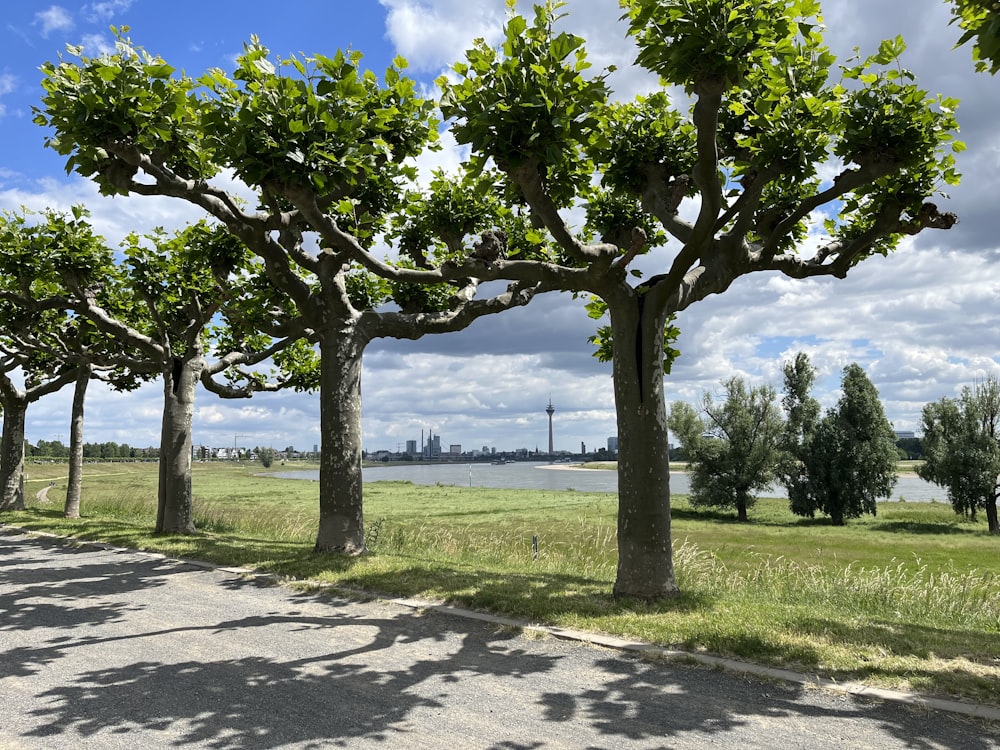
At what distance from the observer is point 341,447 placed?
41.3ft

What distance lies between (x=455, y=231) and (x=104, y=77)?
21.6 feet

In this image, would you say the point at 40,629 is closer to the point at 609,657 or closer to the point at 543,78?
the point at 609,657

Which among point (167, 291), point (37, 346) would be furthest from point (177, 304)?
point (37, 346)

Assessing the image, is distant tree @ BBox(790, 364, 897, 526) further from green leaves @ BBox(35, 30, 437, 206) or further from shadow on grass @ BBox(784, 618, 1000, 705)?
green leaves @ BBox(35, 30, 437, 206)

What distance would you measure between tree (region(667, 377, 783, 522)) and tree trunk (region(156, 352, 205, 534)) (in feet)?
141

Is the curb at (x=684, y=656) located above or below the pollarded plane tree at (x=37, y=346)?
below

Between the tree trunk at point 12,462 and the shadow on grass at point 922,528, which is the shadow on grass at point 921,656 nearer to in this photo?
the tree trunk at point 12,462

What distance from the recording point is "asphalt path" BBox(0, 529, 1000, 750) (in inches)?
187

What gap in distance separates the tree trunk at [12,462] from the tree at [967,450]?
51.4m

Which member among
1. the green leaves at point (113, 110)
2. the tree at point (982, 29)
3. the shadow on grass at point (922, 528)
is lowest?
the shadow on grass at point (922, 528)

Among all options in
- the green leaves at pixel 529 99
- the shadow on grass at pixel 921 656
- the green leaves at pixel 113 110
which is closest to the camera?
the shadow on grass at pixel 921 656

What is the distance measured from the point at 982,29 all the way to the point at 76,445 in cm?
2517

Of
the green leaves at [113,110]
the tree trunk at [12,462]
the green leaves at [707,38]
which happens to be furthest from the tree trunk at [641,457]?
the tree trunk at [12,462]

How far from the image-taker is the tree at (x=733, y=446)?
167 ft
